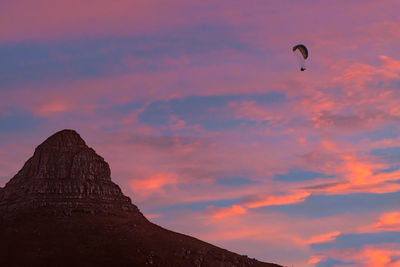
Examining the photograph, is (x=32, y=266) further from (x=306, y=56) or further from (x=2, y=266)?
(x=306, y=56)

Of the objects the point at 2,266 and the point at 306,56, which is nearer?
the point at 306,56

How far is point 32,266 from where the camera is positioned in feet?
655

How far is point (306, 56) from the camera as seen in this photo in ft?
557

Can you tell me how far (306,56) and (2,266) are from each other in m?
124

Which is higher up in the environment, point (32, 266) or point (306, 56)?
point (306, 56)

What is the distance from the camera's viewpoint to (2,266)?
199m

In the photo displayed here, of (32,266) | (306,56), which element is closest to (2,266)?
(32,266)

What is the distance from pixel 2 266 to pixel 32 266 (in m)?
10.2

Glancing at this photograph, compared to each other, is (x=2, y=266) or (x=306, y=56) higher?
(x=306, y=56)

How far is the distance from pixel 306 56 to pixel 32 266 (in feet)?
381

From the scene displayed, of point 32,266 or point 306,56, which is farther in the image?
point 32,266
